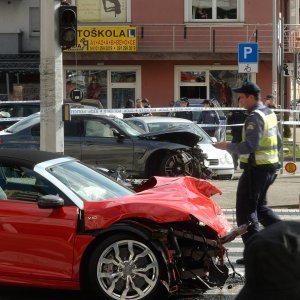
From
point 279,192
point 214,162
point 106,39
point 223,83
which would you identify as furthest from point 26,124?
point 223,83

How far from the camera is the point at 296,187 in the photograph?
48.8 ft

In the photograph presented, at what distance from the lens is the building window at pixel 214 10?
3173cm

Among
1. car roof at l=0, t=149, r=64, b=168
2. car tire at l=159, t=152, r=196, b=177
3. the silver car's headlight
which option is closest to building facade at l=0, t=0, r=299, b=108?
the silver car's headlight

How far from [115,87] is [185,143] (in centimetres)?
1623

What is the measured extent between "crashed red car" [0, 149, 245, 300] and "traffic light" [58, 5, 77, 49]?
606cm

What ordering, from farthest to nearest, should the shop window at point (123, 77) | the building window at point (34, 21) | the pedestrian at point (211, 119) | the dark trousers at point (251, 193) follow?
1. the building window at point (34, 21)
2. the shop window at point (123, 77)
3. the pedestrian at point (211, 119)
4. the dark trousers at point (251, 193)

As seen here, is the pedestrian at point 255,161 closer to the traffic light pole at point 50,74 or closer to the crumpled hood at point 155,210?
the crumpled hood at point 155,210

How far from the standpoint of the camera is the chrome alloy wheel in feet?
21.3

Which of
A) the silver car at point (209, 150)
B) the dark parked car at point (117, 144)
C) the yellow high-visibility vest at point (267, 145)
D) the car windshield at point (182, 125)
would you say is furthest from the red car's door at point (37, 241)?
the car windshield at point (182, 125)

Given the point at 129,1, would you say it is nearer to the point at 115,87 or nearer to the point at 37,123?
the point at 115,87

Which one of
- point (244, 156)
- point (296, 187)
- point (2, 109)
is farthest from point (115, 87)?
point (244, 156)

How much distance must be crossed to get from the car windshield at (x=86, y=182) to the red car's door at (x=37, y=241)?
0.37 meters

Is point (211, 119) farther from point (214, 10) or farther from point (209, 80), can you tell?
point (214, 10)

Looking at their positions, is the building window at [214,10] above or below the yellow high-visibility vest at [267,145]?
above
